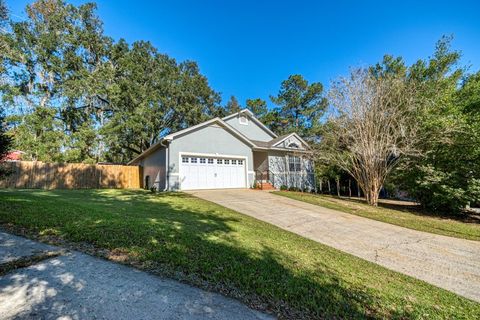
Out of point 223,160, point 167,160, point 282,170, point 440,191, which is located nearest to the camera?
point 440,191

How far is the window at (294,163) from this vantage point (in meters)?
19.1

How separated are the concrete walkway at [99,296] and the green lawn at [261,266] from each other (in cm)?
28

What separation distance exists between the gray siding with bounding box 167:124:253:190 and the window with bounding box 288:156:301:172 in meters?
3.94

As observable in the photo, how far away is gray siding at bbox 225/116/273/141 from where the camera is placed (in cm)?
2041

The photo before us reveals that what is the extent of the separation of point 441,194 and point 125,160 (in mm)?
33086

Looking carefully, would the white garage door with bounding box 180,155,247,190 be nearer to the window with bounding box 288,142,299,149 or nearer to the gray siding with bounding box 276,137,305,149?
the gray siding with bounding box 276,137,305,149

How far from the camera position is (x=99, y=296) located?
8.40 feet

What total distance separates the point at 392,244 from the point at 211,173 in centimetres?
1119

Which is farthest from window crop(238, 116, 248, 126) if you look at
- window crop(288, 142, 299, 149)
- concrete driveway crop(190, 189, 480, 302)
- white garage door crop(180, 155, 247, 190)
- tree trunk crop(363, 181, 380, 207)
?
concrete driveway crop(190, 189, 480, 302)

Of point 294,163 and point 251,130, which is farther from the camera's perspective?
point 251,130

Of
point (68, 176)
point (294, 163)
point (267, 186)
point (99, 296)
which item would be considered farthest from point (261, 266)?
point (68, 176)

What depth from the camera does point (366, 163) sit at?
12164 millimetres

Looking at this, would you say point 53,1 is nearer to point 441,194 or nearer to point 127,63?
point 127,63

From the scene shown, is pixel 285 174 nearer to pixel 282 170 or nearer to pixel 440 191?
pixel 282 170
